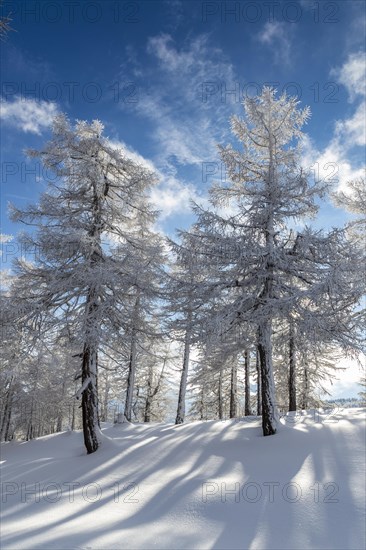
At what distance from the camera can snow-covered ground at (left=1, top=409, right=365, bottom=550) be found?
4.66 meters

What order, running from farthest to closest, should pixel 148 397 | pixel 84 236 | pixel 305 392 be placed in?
pixel 148 397 < pixel 305 392 < pixel 84 236

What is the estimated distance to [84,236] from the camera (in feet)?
34.2

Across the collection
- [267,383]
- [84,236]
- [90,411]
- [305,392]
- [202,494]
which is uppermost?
[84,236]

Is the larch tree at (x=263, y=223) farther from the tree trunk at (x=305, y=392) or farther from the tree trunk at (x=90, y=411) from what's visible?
the tree trunk at (x=305, y=392)

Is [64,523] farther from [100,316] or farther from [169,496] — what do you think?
[100,316]

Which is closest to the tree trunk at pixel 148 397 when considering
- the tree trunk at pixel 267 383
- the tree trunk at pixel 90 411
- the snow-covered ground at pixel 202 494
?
the tree trunk at pixel 90 411

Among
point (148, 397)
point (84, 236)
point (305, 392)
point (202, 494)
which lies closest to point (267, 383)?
point (202, 494)

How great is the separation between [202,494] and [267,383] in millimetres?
4899

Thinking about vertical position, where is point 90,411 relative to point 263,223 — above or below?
below

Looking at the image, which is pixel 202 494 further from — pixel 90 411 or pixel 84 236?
pixel 84 236

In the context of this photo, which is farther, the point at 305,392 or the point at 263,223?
the point at 305,392

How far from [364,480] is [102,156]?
12.7 meters

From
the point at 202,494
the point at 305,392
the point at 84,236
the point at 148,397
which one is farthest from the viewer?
the point at 148,397

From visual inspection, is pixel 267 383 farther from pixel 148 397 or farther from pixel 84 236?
pixel 148 397
